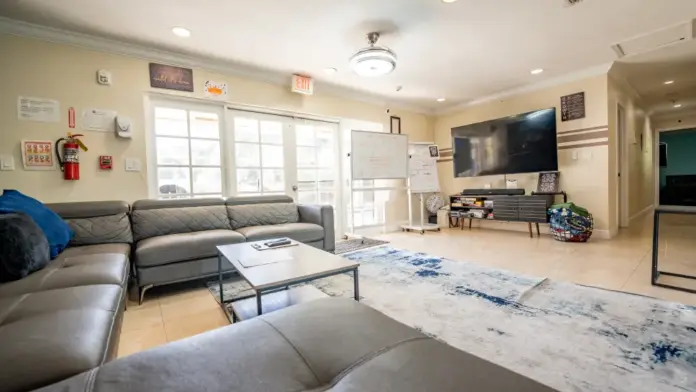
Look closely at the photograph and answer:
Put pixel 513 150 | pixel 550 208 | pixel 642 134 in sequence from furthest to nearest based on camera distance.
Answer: pixel 642 134 → pixel 513 150 → pixel 550 208

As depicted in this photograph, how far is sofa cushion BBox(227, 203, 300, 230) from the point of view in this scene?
326 cm

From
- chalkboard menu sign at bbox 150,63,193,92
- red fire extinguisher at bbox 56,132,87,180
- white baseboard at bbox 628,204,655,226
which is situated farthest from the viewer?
white baseboard at bbox 628,204,655,226

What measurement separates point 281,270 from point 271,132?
2813 millimetres

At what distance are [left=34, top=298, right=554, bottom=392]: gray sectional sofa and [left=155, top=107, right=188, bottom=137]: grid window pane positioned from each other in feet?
10.2

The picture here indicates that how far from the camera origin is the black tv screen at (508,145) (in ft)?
13.7

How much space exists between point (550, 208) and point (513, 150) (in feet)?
3.36

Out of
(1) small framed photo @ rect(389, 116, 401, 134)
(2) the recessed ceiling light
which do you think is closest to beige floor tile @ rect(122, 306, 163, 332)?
(2) the recessed ceiling light

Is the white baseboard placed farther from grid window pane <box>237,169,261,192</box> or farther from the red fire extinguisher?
the red fire extinguisher

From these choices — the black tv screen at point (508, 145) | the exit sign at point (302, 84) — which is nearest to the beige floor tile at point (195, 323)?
the exit sign at point (302, 84)

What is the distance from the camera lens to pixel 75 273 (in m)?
1.58

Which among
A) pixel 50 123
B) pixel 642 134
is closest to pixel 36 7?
pixel 50 123

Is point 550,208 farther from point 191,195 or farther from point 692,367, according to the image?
point 191,195

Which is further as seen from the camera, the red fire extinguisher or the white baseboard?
the white baseboard

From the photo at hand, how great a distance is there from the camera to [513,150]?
4.55m
